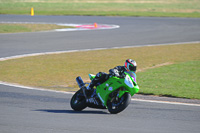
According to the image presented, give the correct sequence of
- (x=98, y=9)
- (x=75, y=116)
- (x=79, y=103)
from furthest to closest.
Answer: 1. (x=98, y=9)
2. (x=79, y=103)
3. (x=75, y=116)

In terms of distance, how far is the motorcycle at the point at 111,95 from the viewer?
843 centimetres

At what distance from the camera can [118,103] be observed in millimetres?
8672

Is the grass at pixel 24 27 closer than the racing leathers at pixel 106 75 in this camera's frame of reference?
No

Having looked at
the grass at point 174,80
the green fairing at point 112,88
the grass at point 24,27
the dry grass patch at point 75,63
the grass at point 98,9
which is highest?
the green fairing at point 112,88

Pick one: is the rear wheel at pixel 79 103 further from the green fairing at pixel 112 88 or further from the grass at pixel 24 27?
the grass at pixel 24 27

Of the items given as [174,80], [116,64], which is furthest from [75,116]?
[116,64]

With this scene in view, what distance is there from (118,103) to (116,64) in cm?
866

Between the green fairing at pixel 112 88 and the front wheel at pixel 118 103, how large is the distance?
93mm

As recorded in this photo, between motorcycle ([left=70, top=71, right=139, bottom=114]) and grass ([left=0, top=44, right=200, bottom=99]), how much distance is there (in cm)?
305

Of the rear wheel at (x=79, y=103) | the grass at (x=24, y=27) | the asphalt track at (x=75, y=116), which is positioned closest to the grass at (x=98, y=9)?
the grass at (x=24, y=27)

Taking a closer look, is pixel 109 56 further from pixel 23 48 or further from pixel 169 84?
pixel 169 84

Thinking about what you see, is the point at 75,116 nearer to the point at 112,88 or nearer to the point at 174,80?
the point at 112,88

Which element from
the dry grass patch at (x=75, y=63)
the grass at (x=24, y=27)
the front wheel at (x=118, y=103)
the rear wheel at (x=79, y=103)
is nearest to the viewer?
the front wheel at (x=118, y=103)

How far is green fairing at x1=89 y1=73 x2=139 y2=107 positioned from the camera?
27.7 feet
